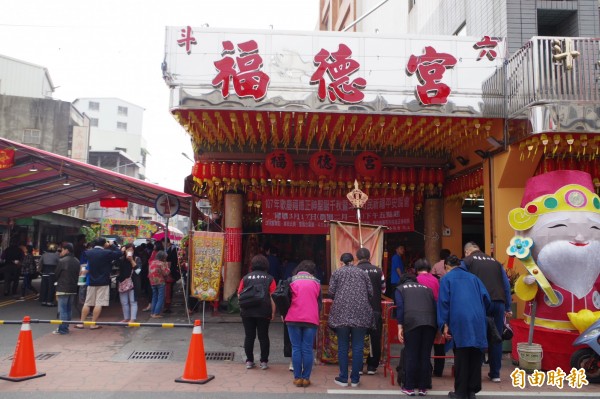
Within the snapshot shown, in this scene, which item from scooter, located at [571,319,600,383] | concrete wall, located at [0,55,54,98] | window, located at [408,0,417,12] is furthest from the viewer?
concrete wall, located at [0,55,54,98]

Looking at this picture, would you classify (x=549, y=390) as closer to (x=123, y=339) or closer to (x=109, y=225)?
(x=123, y=339)

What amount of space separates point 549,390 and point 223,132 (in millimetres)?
7626

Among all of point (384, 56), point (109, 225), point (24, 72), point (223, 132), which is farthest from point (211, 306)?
point (24, 72)

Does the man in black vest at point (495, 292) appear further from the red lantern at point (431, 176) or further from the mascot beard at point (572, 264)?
the red lantern at point (431, 176)

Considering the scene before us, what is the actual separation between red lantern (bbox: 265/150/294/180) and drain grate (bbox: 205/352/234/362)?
4.64 meters

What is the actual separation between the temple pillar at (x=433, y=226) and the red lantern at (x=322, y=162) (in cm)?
324

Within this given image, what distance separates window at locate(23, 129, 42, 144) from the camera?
104 feet

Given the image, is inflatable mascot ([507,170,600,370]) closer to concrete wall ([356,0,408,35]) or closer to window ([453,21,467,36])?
window ([453,21,467,36])

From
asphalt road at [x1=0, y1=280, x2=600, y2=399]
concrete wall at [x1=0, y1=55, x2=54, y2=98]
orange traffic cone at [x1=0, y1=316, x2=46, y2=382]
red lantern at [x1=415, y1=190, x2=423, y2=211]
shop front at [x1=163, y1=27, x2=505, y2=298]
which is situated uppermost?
concrete wall at [x1=0, y1=55, x2=54, y2=98]

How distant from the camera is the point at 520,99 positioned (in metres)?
8.52

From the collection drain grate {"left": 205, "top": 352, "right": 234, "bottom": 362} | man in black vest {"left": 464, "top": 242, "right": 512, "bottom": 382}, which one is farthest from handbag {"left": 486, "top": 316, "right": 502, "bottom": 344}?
drain grate {"left": 205, "top": 352, "right": 234, "bottom": 362}

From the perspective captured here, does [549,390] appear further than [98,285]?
No

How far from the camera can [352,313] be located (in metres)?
6.13

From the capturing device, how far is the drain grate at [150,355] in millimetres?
7669
